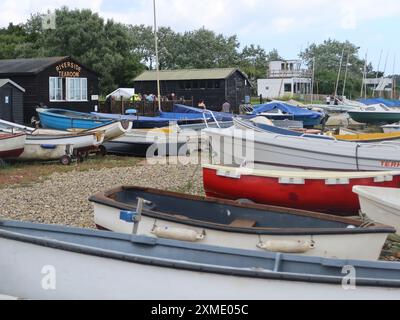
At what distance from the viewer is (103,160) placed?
62.0 feet

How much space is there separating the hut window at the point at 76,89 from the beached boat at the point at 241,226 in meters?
23.1

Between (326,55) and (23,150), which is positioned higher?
(326,55)

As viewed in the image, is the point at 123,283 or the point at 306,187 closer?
the point at 123,283

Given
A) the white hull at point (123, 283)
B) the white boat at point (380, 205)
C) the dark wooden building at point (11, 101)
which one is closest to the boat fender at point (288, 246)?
the white hull at point (123, 283)

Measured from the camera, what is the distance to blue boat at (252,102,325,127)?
32.2 metres

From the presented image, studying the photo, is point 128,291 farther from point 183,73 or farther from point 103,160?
point 183,73

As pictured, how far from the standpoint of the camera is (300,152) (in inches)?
548

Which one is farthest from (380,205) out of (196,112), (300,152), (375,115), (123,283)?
(375,115)

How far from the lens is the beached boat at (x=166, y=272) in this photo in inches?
199

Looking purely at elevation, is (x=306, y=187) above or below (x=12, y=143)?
below

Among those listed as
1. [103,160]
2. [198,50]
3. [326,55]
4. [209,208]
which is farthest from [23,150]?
[326,55]

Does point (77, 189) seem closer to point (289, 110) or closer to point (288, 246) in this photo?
point (288, 246)

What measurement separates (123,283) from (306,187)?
559 cm
